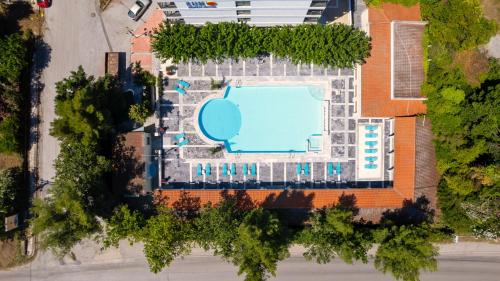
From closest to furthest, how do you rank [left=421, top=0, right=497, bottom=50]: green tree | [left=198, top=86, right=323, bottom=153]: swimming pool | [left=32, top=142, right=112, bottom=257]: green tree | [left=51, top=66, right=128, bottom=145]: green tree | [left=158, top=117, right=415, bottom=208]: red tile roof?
[left=32, top=142, right=112, bottom=257]: green tree → [left=51, top=66, right=128, bottom=145]: green tree → [left=421, top=0, right=497, bottom=50]: green tree → [left=158, top=117, right=415, bottom=208]: red tile roof → [left=198, top=86, right=323, bottom=153]: swimming pool

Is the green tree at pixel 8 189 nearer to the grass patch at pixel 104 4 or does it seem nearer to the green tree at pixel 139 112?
the green tree at pixel 139 112

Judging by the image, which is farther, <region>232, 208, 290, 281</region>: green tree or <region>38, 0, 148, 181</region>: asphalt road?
<region>38, 0, 148, 181</region>: asphalt road

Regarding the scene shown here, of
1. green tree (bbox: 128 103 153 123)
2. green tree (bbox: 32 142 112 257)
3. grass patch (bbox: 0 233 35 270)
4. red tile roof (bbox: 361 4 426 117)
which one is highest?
red tile roof (bbox: 361 4 426 117)

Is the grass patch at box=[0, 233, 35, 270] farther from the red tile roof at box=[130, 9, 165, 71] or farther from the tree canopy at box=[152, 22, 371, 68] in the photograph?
the tree canopy at box=[152, 22, 371, 68]

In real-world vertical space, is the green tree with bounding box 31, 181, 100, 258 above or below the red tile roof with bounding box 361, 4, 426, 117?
below

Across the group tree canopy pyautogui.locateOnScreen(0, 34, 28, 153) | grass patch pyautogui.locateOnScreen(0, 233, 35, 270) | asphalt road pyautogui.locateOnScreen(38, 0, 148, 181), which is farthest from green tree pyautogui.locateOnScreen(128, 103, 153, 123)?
grass patch pyautogui.locateOnScreen(0, 233, 35, 270)

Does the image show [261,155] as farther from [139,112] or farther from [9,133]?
[9,133]
